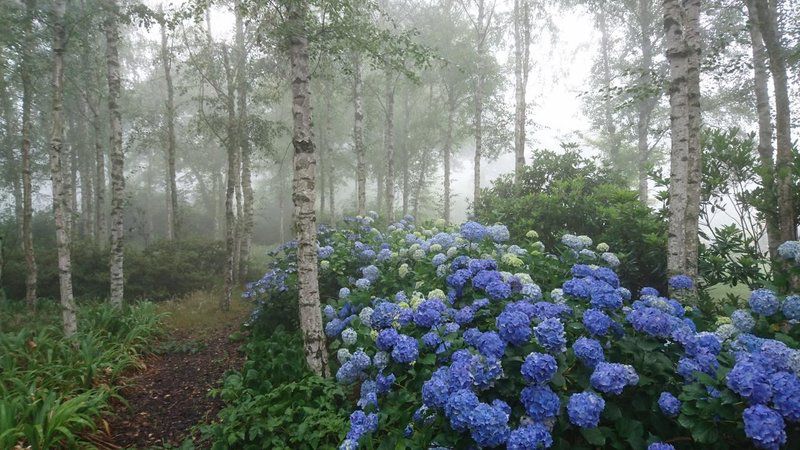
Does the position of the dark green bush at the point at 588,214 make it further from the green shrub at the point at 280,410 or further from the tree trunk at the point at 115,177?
the tree trunk at the point at 115,177

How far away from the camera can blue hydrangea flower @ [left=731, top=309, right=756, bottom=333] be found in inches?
125

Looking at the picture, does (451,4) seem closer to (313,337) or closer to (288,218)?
(288,218)

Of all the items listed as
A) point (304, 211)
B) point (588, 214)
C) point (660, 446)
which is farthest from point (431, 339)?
point (588, 214)

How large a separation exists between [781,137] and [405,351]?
7.57m

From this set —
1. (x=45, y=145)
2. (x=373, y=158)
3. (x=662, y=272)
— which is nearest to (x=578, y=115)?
(x=373, y=158)

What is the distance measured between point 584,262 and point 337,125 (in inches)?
864

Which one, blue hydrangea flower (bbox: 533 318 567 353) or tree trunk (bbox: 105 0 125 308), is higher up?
tree trunk (bbox: 105 0 125 308)

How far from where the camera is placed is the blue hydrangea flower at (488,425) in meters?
2.23

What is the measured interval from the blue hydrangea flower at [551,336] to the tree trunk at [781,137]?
498 cm

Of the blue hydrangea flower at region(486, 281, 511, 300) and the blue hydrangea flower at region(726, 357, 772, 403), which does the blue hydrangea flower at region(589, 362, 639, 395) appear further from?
the blue hydrangea flower at region(486, 281, 511, 300)

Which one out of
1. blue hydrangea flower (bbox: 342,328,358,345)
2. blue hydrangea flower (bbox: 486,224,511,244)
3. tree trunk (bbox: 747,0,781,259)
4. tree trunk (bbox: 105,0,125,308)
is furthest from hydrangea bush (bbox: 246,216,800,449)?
tree trunk (bbox: 105,0,125,308)

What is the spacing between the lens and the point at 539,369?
7.72 feet

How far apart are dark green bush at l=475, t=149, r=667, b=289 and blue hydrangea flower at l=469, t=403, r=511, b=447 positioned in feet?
14.3

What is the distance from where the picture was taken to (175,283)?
11.0 meters
